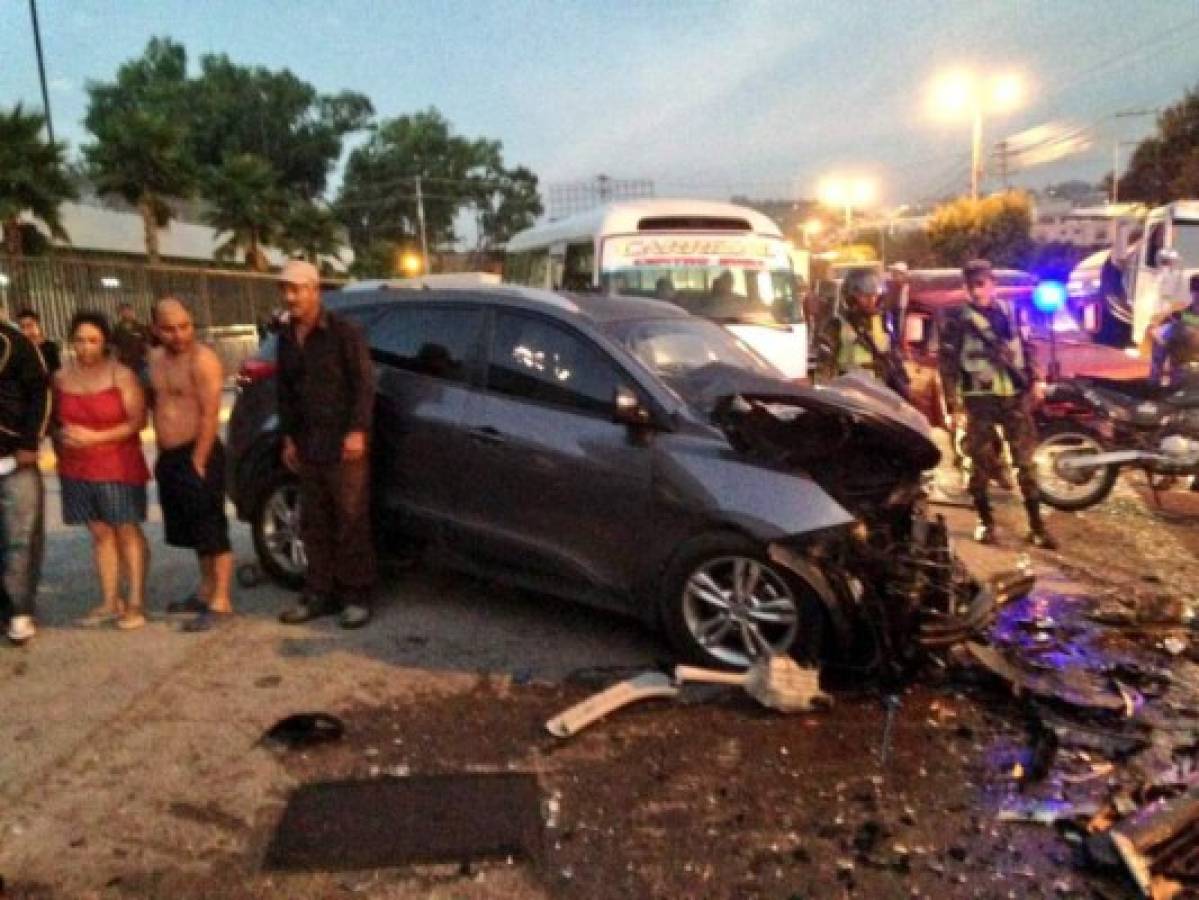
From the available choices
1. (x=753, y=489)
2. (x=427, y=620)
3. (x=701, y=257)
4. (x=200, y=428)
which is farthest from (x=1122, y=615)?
(x=701, y=257)

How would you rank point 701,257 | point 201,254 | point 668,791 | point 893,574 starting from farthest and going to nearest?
point 201,254 < point 701,257 < point 893,574 < point 668,791

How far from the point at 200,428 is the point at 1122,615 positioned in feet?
16.1

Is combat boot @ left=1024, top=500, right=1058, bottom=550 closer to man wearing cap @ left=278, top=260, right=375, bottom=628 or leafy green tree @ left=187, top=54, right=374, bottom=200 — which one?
man wearing cap @ left=278, top=260, right=375, bottom=628

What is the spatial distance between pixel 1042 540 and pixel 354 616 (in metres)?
4.51

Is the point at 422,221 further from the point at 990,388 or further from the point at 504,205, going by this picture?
the point at 990,388

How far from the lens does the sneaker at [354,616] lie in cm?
521

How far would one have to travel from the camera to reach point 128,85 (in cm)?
6419

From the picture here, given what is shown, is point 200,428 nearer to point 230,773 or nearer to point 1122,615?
point 230,773

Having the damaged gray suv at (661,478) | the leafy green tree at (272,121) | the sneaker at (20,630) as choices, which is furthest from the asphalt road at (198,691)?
the leafy green tree at (272,121)

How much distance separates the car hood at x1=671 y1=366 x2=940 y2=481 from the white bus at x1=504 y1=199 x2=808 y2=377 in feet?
21.6

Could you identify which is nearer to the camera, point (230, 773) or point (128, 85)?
point (230, 773)

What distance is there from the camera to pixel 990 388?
6.76m

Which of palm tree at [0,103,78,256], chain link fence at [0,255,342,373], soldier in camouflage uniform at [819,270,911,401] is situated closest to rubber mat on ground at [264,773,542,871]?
soldier in camouflage uniform at [819,270,911,401]

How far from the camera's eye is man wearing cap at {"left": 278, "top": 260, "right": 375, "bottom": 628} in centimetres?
498
